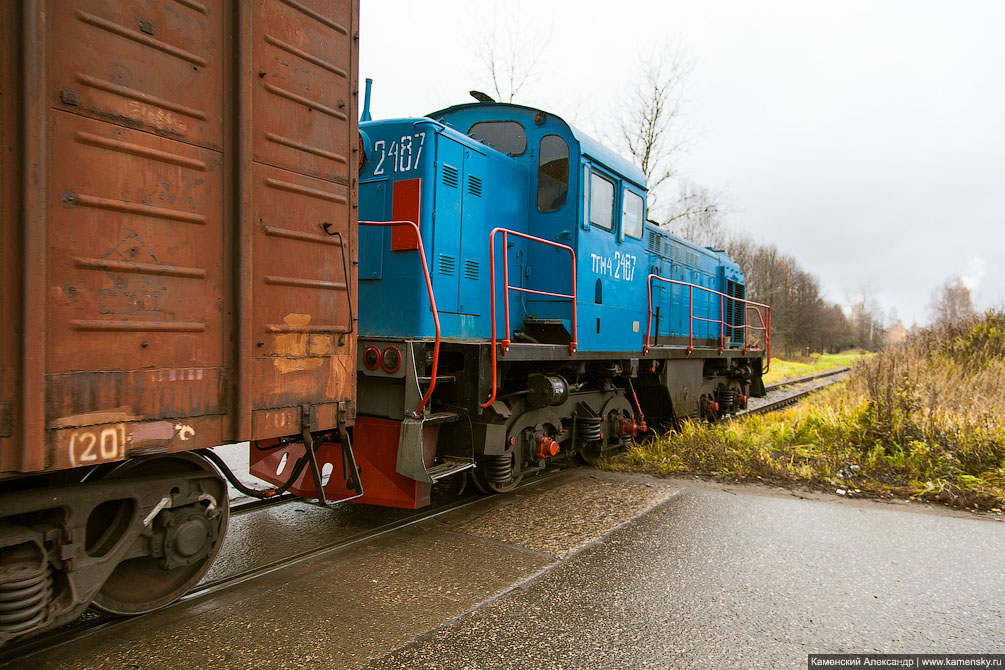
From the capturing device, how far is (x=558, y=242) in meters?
5.55

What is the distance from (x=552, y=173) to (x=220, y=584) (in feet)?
14.1

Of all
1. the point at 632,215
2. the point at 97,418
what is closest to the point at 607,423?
the point at 632,215

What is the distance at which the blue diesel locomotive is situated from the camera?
4.28 m

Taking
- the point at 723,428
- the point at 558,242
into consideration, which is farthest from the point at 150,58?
the point at 723,428

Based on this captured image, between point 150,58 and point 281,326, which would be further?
point 281,326

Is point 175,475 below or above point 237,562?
above

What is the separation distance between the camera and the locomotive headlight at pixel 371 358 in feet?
14.0

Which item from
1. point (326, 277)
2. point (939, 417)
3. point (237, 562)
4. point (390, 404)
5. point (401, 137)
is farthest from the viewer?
point (939, 417)

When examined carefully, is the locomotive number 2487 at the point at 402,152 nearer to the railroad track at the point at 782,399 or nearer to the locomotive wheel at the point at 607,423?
the locomotive wheel at the point at 607,423

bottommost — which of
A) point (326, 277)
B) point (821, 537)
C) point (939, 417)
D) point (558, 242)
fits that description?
point (821, 537)

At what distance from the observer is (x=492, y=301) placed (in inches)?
167

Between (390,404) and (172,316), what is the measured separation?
199 centimetres

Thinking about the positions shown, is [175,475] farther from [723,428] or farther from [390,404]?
[723,428]

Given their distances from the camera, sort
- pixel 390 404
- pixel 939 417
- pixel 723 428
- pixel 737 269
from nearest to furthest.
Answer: pixel 390 404 < pixel 939 417 < pixel 723 428 < pixel 737 269
